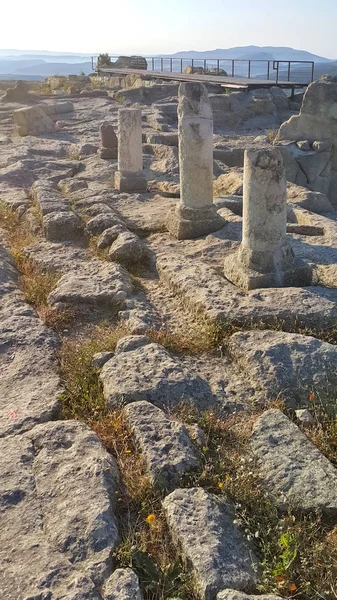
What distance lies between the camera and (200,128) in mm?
7926

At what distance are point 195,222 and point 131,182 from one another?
10.2 ft

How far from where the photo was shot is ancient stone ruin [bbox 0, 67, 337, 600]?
3109 mm

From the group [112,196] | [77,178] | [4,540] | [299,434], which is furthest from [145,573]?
[77,178]

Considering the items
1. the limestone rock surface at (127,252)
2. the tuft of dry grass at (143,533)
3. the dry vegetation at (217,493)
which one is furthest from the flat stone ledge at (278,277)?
the tuft of dry grass at (143,533)

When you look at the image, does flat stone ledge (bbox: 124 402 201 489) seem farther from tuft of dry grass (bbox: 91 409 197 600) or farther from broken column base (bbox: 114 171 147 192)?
broken column base (bbox: 114 171 147 192)

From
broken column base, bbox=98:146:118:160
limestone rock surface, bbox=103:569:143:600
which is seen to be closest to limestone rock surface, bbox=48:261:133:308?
limestone rock surface, bbox=103:569:143:600

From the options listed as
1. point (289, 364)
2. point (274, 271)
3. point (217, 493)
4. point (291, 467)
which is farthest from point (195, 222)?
point (217, 493)

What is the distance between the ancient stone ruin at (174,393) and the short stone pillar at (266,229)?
20 millimetres

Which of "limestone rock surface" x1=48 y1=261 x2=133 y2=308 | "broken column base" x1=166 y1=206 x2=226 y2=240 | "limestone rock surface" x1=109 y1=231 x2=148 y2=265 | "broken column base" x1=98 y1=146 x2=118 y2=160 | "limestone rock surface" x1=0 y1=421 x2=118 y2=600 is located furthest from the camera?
"broken column base" x1=98 y1=146 x2=118 y2=160

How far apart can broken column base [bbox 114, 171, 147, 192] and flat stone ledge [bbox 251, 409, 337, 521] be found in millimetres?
7291

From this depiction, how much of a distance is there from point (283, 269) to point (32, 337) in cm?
274

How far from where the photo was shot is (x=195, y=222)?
805 cm

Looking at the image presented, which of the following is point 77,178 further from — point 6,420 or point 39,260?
point 6,420

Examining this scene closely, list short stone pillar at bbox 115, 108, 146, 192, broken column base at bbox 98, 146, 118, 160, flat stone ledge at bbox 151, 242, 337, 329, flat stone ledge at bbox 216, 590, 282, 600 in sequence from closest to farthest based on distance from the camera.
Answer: flat stone ledge at bbox 216, 590, 282, 600 < flat stone ledge at bbox 151, 242, 337, 329 < short stone pillar at bbox 115, 108, 146, 192 < broken column base at bbox 98, 146, 118, 160
